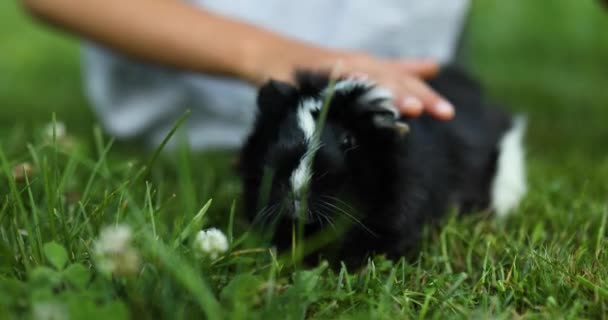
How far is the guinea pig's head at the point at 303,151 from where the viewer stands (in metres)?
2.06

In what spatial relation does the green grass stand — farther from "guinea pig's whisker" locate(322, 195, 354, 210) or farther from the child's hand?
the child's hand

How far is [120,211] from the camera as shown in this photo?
196 centimetres

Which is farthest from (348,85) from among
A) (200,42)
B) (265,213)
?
(200,42)

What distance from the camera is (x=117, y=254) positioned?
1491 mm

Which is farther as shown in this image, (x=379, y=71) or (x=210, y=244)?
(x=379, y=71)

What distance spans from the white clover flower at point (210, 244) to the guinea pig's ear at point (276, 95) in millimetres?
719

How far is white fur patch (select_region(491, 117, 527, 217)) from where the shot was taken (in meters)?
3.00

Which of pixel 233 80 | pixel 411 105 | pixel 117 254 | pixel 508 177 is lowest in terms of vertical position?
pixel 508 177

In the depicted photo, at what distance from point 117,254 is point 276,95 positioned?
3.38 feet

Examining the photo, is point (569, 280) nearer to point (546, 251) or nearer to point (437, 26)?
point (546, 251)

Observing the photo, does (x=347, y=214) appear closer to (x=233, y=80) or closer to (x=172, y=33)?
(x=172, y=33)

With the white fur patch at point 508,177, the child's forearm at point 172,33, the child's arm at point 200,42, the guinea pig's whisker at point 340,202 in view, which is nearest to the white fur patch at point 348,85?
the child's arm at point 200,42

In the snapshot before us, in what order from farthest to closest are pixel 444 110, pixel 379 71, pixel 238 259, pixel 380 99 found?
pixel 379 71 → pixel 444 110 → pixel 380 99 → pixel 238 259

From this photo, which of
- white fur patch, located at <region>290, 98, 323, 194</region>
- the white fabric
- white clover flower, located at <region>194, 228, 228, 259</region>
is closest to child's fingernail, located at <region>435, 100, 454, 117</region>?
white fur patch, located at <region>290, 98, 323, 194</region>
